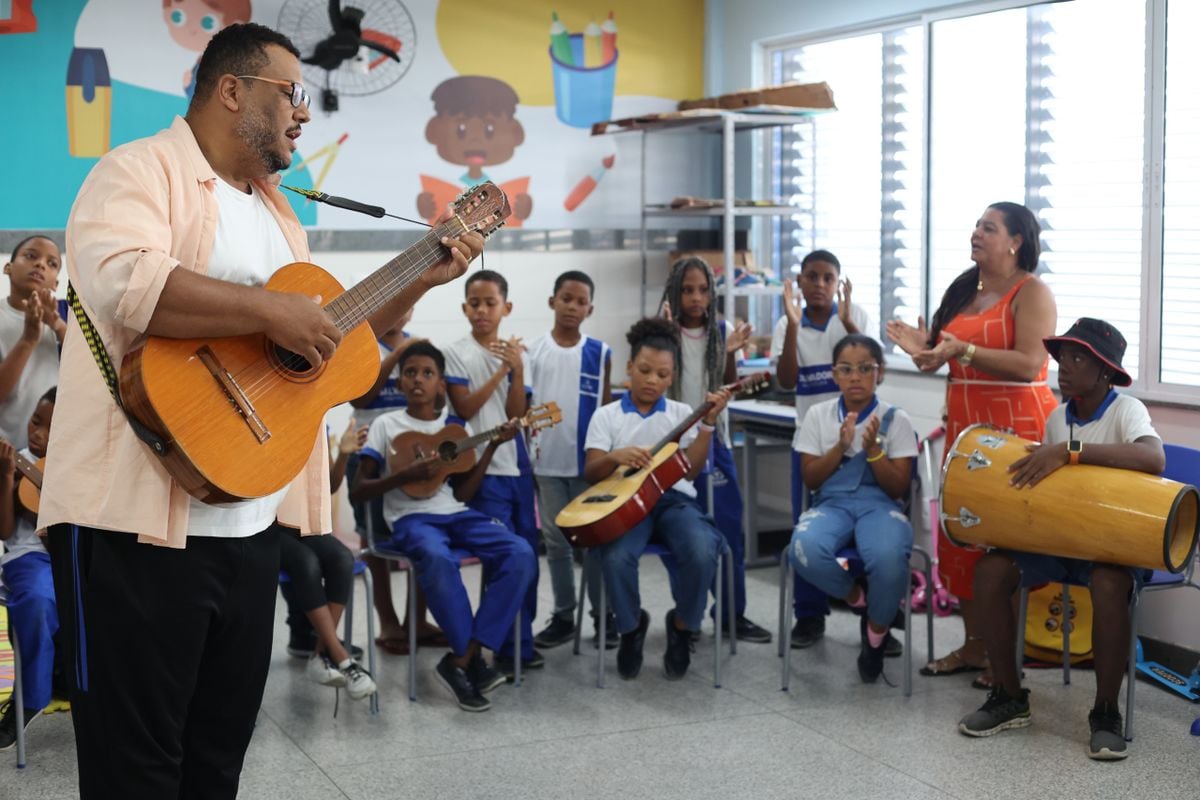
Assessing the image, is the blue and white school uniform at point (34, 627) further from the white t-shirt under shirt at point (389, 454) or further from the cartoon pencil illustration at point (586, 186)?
the cartoon pencil illustration at point (586, 186)

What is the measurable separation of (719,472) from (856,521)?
60cm

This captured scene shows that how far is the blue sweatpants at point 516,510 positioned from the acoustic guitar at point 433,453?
16 centimetres

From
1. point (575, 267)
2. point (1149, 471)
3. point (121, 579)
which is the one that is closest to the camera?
point (121, 579)

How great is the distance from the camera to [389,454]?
4.18 meters

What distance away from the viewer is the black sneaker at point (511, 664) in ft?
13.9

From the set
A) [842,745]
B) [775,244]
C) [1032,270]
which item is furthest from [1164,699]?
[775,244]

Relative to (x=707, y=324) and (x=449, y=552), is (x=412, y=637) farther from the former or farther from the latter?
(x=707, y=324)

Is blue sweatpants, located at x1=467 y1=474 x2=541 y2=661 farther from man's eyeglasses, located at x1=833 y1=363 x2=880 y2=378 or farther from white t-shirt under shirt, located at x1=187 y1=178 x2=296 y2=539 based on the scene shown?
white t-shirt under shirt, located at x1=187 y1=178 x2=296 y2=539

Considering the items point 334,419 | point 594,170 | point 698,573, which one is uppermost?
point 594,170

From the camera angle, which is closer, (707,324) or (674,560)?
(674,560)

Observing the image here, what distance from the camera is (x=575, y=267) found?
6.20 metres

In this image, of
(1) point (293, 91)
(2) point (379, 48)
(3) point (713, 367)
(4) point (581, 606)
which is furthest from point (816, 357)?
(1) point (293, 91)

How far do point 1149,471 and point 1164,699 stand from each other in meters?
0.86

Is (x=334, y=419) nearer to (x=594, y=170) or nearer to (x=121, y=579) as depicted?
(x=594, y=170)
